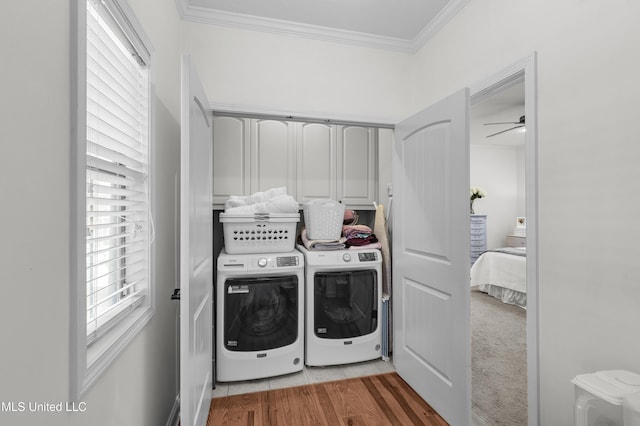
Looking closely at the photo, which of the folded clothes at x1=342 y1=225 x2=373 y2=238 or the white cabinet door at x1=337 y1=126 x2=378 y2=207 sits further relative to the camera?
the white cabinet door at x1=337 y1=126 x2=378 y2=207

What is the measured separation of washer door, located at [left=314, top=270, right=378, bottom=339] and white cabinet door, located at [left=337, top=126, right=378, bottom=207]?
80 centimetres

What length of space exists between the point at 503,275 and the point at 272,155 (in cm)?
364

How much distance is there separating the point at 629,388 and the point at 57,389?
1695 millimetres

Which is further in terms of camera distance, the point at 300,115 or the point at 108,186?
the point at 300,115

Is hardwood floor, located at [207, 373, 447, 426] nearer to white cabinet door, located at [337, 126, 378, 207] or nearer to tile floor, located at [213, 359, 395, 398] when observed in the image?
tile floor, located at [213, 359, 395, 398]

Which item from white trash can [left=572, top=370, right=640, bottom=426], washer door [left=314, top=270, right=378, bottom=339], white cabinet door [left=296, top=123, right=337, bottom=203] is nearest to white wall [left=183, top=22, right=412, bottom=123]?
white cabinet door [left=296, top=123, right=337, bottom=203]

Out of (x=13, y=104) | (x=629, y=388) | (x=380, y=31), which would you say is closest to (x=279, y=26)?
(x=380, y=31)

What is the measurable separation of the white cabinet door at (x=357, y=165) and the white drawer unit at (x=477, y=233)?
393cm

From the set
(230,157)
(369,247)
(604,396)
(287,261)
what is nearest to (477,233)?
Answer: (369,247)

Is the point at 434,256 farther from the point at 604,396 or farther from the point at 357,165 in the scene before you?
the point at 357,165

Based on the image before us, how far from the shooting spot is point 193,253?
1.33m

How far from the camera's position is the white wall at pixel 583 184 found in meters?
1.14

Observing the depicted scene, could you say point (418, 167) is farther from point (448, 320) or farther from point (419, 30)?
point (419, 30)

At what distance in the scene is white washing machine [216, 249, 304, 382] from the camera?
7.04 feet
